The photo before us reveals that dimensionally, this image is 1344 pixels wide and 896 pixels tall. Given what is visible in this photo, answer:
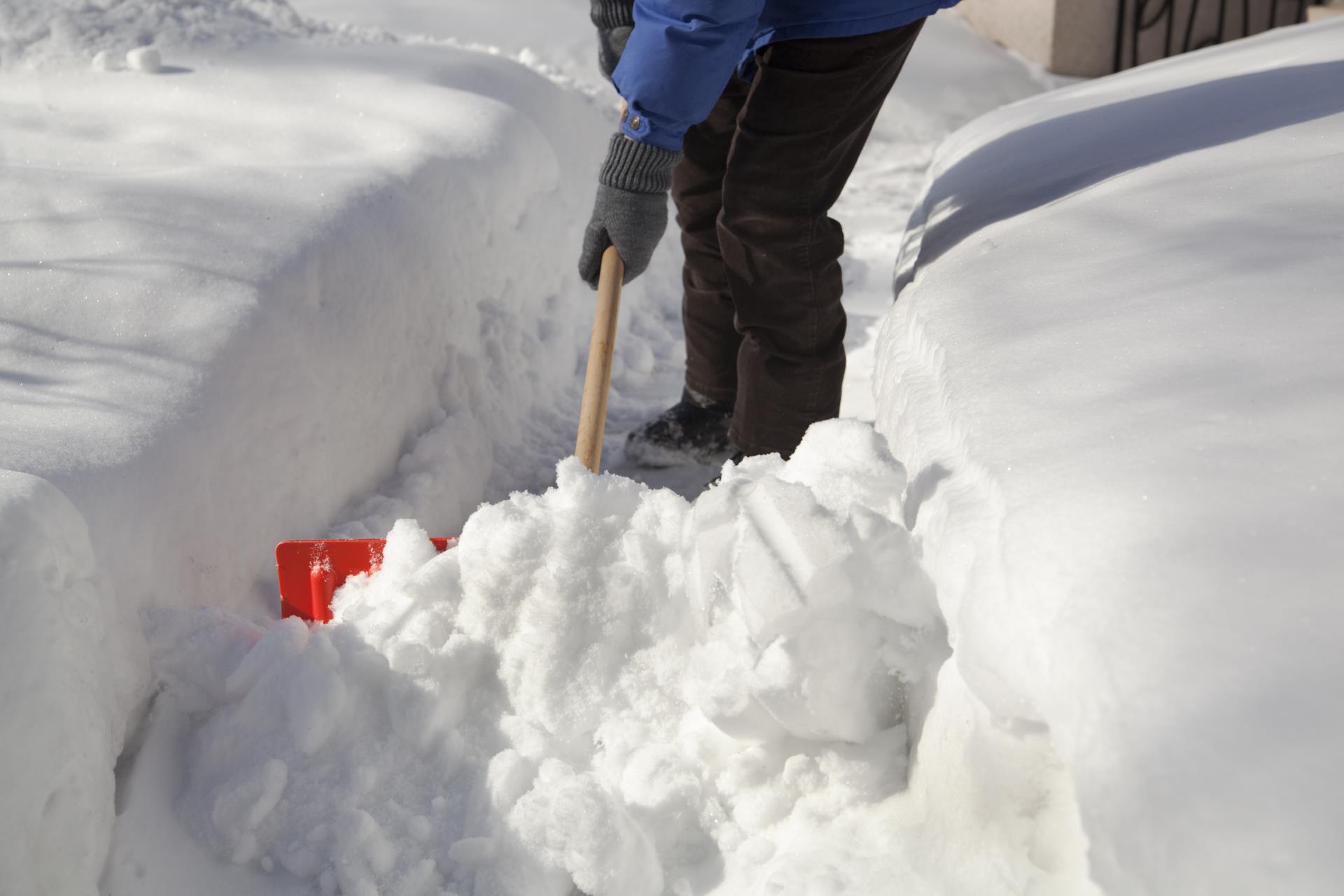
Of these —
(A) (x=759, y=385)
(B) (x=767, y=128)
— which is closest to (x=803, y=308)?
(A) (x=759, y=385)

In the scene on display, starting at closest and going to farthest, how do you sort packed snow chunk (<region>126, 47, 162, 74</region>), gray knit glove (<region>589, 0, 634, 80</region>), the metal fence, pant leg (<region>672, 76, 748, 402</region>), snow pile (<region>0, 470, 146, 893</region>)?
1. snow pile (<region>0, 470, 146, 893</region>)
2. pant leg (<region>672, 76, 748, 402</region>)
3. gray knit glove (<region>589, 0, 634, 80</region>)
4. packed snow chunk (<region>126, 47, 162, 74</region>)
5. the metal fence

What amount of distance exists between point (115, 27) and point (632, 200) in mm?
2130

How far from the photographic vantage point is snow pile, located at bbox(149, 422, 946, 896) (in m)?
1.15

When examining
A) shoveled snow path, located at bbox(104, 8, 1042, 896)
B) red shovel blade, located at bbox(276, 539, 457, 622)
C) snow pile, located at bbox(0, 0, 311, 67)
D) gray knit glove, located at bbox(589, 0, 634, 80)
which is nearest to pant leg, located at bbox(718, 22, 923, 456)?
shoveled snow path, located at bbox(104, 8, 1042, 896)

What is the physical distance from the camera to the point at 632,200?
1.90 m

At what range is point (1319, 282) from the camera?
3.97ft

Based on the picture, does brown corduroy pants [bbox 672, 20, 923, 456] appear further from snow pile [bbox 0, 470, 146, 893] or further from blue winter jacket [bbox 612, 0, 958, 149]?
snow pile [bbox 0, 470, 146, 893]

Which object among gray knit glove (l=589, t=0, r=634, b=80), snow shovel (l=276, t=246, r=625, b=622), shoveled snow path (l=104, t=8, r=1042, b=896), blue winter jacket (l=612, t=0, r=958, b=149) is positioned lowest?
shoveled snow path (l=104, t=8, r=1042, b=896)

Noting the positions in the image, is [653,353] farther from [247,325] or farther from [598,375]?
[247,325]

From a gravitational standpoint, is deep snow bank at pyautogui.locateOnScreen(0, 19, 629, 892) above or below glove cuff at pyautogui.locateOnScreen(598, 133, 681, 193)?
below

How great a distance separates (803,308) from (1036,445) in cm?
106

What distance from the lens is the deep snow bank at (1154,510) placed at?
28.6 inches

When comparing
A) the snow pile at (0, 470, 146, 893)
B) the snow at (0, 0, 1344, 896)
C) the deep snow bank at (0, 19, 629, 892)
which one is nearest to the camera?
the snow at (0, 0, 1344, 896)

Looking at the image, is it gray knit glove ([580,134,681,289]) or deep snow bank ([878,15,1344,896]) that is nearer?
deep snow bank ([878,15,1344,896])
